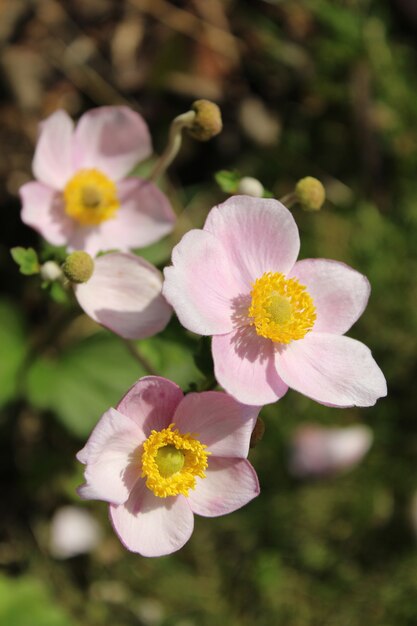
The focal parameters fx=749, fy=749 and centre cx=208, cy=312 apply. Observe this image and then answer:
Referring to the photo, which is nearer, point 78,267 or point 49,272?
point 78,267

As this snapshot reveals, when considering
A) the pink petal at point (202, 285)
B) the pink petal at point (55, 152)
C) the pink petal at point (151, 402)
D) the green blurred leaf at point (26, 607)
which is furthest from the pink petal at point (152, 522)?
the green blurred leaf at point (26, 607)

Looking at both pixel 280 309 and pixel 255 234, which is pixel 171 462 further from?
pixel 255 234

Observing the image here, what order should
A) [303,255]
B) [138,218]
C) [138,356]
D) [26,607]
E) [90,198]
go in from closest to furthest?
1. [138,356]
2. [90,198]
3. [138,218]
4. [26,607]
5. [303,255]

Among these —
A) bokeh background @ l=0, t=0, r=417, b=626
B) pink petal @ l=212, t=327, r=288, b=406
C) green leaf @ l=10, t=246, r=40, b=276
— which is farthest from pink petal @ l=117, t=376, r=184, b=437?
bokeh background @ l=0, t=0, r=417, b=626

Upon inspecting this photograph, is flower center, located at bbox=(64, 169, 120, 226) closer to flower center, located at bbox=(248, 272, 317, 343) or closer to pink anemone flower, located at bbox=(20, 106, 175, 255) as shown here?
pink anemone flower, located at bbox=(20, 106, 175, 255)

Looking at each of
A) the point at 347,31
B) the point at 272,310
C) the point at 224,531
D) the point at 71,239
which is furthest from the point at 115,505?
A: the point at 347,31

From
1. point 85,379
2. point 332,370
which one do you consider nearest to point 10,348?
point 85,379

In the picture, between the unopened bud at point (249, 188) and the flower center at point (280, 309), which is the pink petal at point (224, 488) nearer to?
the flower center at point (280, 309)
